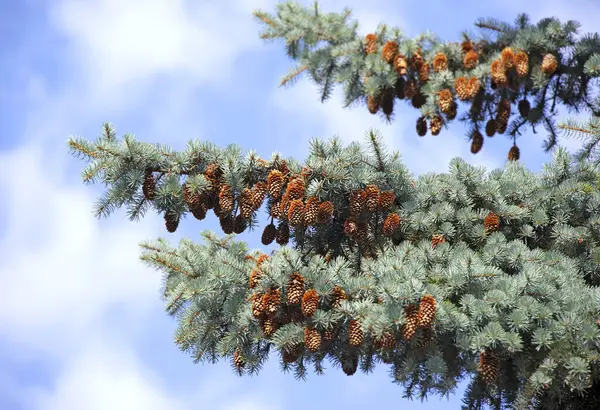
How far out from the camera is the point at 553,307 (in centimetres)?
458

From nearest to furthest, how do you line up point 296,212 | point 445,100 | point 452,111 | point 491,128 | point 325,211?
point 296,212 → point 325,211 → point 445,100 → point 452,111 → point 491,128

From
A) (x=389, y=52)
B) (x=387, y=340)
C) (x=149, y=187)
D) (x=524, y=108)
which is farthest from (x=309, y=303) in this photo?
(x=524, y=108)

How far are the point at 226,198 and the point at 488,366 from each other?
169 centimetres

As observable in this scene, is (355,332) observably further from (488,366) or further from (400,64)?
(400,64)

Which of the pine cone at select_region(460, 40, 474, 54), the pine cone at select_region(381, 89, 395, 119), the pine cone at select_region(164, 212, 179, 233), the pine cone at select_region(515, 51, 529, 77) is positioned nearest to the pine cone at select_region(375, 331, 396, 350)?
the pine cone at select_region(164, 212, 179, 233)

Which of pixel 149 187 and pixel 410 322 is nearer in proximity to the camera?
pixel 410 322

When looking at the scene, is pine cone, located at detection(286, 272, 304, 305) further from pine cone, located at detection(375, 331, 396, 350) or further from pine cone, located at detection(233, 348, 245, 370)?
pine cone, located at detection(233, 348, 245, 370)

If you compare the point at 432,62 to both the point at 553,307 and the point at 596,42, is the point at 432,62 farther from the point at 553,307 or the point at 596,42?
the point at 553,307

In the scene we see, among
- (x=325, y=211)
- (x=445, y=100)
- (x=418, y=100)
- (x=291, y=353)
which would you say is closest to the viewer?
(x=291, y=353)

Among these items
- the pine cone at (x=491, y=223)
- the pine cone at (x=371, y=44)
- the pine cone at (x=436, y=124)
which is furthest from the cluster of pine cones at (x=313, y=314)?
the pine cone at (x=371, y=44)

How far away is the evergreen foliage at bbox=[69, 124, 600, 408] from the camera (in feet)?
14.6

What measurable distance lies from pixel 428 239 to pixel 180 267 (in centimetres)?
146

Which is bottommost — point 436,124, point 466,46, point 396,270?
point 396,270

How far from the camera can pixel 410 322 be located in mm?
4285
